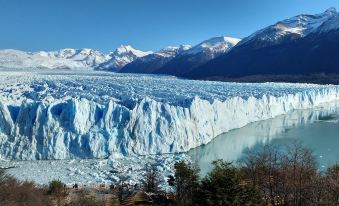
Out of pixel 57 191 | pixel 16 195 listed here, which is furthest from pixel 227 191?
pixel 57 191

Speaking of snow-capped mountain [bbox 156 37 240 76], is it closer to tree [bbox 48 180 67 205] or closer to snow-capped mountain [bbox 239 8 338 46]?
snow-capped mountain [bbox 239 8 338 46]

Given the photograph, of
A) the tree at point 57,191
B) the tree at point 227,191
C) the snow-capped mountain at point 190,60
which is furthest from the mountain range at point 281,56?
the tree at point 227,191

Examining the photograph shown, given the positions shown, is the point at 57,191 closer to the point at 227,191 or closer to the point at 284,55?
the point at 227,191

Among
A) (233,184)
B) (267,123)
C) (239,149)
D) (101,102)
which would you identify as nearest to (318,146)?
(239,149)

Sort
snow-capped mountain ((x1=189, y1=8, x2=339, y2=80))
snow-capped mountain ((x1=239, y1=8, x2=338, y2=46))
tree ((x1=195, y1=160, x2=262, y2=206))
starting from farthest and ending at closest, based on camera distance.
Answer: snow-capped mountain ((x1=239, y1=8, x2=338, y2=46))
snow-capped mountain ((x1=189, y1=8, x2=339, y2=80))
tree ((x1=195, y1=160, x2=262, y2=206))

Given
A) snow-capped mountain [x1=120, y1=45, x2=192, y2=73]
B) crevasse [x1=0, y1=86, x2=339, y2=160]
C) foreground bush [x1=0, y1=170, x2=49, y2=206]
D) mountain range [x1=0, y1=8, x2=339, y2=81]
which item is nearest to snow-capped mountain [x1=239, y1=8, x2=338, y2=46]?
mountain range [x1=0, y1=8, x2=339, y2=81]

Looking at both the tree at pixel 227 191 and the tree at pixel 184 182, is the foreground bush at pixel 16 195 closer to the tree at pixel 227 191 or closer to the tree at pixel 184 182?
the tree at pixel 184 182
